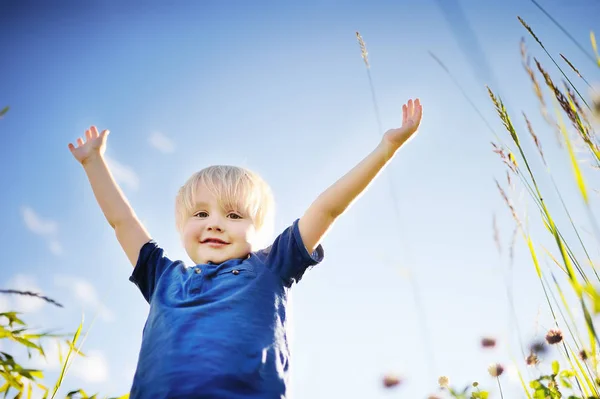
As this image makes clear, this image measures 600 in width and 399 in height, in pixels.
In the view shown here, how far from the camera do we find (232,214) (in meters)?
2.08

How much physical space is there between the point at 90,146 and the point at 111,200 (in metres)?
0.35

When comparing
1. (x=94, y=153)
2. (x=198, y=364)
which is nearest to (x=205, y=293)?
(x=198, y=364)

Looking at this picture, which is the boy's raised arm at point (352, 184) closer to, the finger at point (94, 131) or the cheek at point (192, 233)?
the cheek at point (192, 233)

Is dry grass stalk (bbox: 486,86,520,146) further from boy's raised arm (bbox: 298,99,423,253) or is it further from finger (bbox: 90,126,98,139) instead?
finger (bbox: 90,126,98,139)

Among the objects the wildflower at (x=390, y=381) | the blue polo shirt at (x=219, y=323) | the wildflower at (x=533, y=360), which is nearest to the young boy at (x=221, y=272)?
the blue polo shirt at (x=219, y=323)

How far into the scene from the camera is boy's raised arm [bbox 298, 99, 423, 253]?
178 cm

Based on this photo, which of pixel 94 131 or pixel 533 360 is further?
pixel 94 131

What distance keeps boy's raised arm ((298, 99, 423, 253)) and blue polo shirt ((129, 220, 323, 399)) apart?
0.07 meters

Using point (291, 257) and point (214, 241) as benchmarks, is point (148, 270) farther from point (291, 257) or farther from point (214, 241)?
point (291, 257)

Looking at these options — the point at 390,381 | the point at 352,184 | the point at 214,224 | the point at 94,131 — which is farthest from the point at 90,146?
the point at 390,381

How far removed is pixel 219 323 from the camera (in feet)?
5.28

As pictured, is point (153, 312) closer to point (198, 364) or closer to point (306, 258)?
point (198, 364)

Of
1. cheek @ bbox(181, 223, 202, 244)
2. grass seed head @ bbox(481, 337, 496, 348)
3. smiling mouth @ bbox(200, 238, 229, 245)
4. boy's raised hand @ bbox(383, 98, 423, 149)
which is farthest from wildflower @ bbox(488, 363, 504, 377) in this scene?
cheek @ bbox(181, 223, 202, 244)

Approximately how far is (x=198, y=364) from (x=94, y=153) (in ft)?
4.32
